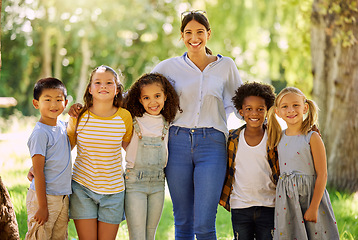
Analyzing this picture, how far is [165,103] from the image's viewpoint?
3273 mm

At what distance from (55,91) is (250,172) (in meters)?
1.44

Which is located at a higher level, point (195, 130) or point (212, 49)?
point (212, 49)

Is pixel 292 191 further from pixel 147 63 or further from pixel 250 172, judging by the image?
pixel 147 63

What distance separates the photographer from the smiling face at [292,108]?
10.2 feet

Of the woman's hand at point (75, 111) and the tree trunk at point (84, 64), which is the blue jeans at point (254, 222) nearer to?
the woman's hand at point (75, 111)

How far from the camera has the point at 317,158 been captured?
301 centimetres

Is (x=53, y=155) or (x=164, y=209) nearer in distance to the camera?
(x=53, y=155)

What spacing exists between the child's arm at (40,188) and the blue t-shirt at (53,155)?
5 cm

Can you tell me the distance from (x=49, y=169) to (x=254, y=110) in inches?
57.2

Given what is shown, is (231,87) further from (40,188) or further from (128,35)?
(128,35)

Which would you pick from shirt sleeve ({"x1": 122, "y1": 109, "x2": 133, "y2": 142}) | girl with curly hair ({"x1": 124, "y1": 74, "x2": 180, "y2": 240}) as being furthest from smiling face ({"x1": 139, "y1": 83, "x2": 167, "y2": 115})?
shirt sleeve ({"x1": 122, "y1": 109, "x2": 133, "y2": 142})

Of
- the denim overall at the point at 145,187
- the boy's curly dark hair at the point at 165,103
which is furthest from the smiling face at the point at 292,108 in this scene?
the denim overall at the point at 145,187

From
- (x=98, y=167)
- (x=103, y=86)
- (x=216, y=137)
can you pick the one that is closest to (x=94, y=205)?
(x=98, y=167)

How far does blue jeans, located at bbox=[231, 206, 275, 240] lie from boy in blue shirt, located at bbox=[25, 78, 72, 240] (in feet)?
3.86
